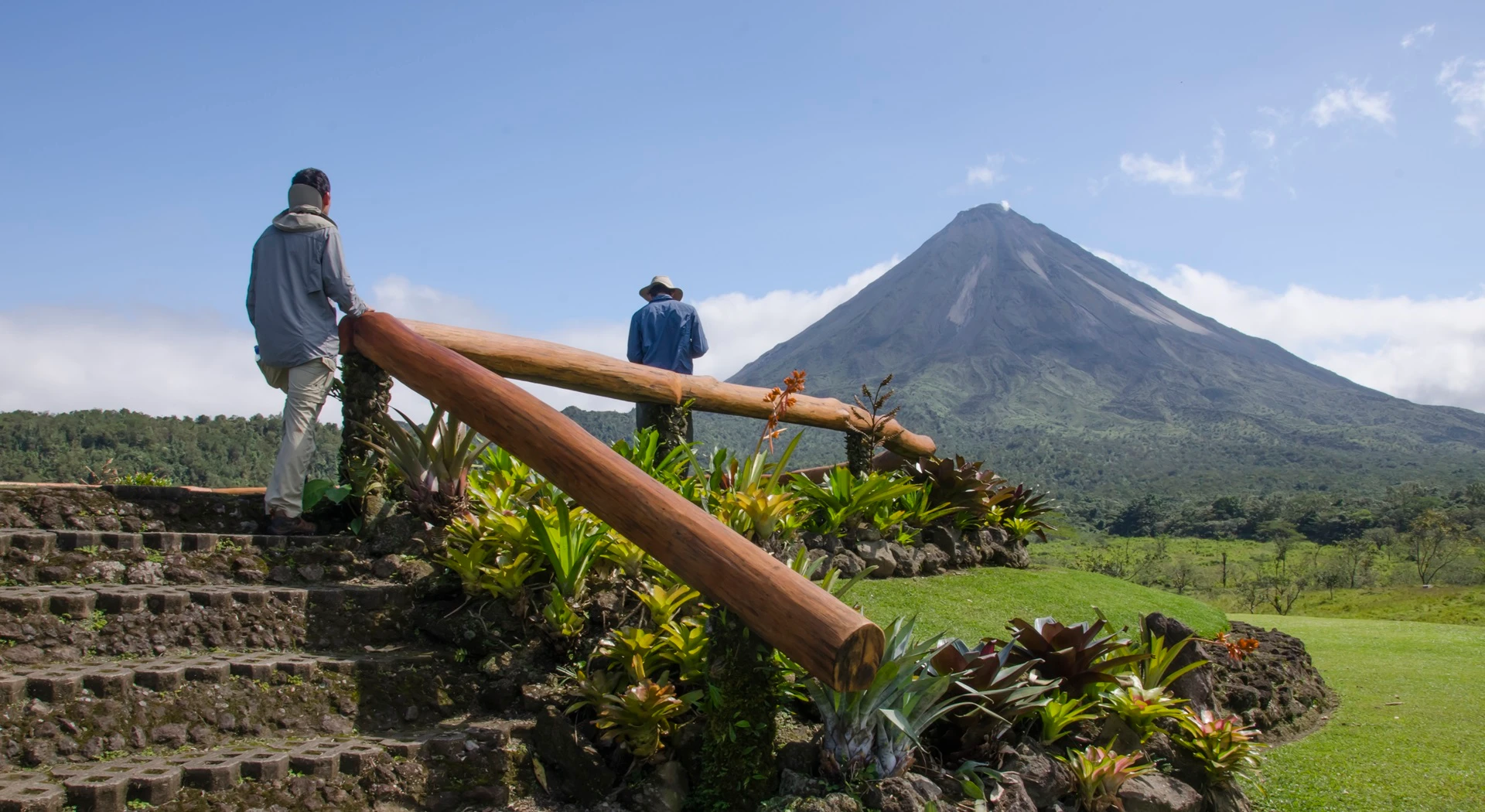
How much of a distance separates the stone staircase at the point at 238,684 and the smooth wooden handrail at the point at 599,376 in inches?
42.7

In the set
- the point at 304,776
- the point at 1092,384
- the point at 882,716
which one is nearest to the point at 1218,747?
the point at 882,716

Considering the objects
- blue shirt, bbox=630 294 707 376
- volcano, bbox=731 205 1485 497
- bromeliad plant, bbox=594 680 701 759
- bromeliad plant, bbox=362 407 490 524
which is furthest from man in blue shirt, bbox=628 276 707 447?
volcano, bbox=731 205 1485 497

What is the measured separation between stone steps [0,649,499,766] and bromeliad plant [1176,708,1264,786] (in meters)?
2.89

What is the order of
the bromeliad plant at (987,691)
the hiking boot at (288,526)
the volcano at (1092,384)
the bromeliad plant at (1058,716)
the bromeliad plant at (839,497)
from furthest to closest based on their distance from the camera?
the volcano at (1092,384), the bromeliad plant at (839,497), the hiking boot at (288,526), the bromeliad plant at (1058,716), the bromeliad plant at (987,691)

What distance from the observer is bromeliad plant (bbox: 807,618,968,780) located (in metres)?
2.98

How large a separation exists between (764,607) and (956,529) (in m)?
4.96

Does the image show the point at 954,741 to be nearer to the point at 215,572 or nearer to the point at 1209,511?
the point at 215,572

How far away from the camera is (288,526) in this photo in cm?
442

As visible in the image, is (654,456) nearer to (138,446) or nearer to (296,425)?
(296,425)

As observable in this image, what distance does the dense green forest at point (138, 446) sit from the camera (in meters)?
11.1

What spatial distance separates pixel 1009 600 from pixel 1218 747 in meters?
2.33

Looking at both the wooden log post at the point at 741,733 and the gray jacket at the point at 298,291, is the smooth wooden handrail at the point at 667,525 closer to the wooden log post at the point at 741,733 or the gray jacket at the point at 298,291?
the wooden log post at the point at 741,733

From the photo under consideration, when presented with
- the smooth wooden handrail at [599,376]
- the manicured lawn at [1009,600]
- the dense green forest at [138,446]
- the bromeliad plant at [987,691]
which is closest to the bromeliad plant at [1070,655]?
the bromeliad plant at [987,691]

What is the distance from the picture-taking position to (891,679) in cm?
308
